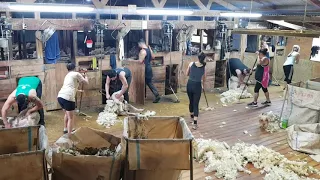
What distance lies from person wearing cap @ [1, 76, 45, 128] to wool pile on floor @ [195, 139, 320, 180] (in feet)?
11.0

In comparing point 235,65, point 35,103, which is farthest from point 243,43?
point 35,103

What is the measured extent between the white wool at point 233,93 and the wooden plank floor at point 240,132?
25.4 inches

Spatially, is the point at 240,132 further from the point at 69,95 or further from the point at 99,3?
the point at 99,3

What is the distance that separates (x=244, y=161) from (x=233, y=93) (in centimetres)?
454

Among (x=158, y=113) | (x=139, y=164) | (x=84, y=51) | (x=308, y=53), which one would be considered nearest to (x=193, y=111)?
(x=158, y=113)

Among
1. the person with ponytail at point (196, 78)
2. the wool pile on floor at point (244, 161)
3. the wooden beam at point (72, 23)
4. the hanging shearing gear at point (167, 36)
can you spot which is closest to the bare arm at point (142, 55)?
the wooden beam at point (72, 23)

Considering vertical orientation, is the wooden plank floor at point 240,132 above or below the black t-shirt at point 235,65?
below

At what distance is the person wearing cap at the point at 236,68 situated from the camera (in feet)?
34.2

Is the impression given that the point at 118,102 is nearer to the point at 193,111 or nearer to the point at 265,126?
the point at 193,111

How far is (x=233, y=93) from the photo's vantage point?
9906mm

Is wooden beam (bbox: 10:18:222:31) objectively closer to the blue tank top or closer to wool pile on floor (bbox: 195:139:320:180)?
the blue tank top

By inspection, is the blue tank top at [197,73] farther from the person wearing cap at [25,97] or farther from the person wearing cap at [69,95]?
the person wearing cap at [25,97]

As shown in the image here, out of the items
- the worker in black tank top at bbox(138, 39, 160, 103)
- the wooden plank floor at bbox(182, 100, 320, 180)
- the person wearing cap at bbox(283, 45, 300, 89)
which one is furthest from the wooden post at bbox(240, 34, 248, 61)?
the worker in black tank top at bbox(138, 39, 160, 103)

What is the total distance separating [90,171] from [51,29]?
16.4 feet
